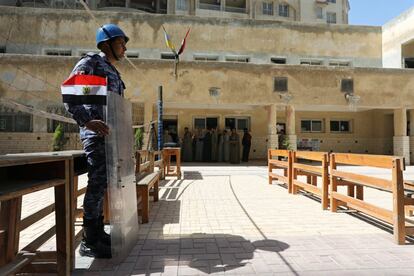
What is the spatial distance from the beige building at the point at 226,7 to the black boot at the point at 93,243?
3787 centimetres

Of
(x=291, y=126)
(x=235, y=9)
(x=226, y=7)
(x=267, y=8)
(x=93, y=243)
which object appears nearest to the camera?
(x=93, y=243)

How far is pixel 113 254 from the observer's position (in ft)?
12.1

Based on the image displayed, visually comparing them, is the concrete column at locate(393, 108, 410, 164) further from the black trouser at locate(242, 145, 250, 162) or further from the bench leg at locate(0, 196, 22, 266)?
the bench leg at locate(0, 196, 22, 266)

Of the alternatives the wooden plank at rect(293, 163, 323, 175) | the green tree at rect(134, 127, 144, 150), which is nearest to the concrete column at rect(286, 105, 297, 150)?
the green tree at rect(134, 127, 144, 150)

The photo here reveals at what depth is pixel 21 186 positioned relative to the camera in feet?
8.68

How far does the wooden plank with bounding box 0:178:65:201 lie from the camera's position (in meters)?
2.39

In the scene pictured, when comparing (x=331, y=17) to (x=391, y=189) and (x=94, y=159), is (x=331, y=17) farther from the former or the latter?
(x=94, y=159)

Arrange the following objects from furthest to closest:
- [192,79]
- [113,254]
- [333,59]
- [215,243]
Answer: [333,59] → [192,79] → [215,243] → [113,254]

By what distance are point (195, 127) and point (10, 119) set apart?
924 centimetres

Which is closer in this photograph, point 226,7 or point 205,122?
point 205,122

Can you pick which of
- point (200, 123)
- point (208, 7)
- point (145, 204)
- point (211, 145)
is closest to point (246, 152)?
point (211, 145)

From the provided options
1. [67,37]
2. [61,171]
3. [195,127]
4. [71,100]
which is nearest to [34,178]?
[61,171]

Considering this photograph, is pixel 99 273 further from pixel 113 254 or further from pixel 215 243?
pixel 215 243

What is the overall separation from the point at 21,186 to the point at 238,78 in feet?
50.2
